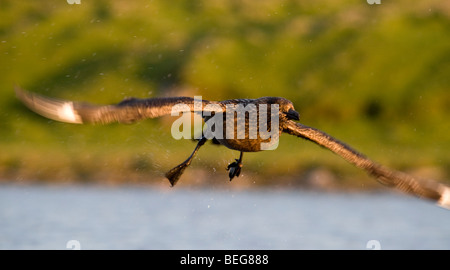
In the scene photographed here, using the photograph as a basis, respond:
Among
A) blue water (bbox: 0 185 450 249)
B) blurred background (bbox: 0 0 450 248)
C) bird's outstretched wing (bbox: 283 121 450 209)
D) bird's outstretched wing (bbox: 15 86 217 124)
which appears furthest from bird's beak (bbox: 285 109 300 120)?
blurred background (bbox: 0 0 450 248)

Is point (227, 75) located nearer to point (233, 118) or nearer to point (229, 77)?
point (229, 77)

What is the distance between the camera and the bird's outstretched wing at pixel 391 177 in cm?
1268

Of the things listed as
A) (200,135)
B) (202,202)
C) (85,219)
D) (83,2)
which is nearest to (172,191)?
(202,202)

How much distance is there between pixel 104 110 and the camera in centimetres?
1159

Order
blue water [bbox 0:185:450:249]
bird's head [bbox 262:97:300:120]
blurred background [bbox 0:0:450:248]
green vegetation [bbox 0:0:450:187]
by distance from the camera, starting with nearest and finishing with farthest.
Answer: bird's head [bbox 262:97:300:120], blue water [bbox 0:185:450:249], blurred background [bbox 0:0:450:248], green vegetation [bbox 0:0:450:187]

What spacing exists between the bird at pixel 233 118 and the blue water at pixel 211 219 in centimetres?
1000

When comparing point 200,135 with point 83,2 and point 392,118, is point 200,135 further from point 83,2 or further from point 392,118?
point 83,2

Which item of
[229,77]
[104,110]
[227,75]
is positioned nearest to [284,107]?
[104,110]

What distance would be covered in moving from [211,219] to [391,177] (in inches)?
608

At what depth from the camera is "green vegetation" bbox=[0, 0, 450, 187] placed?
3672 centimetres

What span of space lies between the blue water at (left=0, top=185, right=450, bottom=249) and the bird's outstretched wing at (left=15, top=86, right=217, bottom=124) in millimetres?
10017

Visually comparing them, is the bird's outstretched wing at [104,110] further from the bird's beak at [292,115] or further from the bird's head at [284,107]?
the bird's beak at [292,115]

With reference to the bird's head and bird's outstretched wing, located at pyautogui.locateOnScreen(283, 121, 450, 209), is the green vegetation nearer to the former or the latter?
bird's outstretched wing, located at pyautogui.locateOnScreen(283, 121, 450, 209)

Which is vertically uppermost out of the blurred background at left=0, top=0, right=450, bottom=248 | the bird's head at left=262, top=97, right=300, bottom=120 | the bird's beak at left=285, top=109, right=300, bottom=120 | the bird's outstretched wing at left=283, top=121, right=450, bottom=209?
the blurred background at left=0, top=0, right=450, bottom=248
